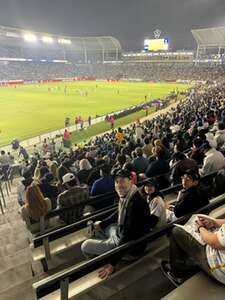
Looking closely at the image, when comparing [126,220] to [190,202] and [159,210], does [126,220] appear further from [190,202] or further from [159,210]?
[190,202]

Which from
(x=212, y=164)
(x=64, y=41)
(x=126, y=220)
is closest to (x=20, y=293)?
(x=126, y=220)

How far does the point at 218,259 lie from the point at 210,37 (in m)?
108

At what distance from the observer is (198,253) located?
2988mm

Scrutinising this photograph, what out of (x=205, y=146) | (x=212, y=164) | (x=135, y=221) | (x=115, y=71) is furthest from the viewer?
(x=115, y=71)

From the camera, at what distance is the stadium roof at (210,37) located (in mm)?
90562

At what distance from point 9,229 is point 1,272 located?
224 centimetres

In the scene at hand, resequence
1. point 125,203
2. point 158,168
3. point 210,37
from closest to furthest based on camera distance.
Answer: point 125,203 < point 158,168 < point 210,37

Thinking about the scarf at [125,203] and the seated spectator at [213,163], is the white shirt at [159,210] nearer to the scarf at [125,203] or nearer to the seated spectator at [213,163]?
the scarf at [125,203]

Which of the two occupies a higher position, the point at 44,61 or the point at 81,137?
A: the point at 44,61

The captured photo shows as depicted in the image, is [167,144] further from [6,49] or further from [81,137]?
[6,49]

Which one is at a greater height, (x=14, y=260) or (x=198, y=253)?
(x=198, y=253)

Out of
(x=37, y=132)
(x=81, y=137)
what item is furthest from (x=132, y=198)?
(x=37, y=132)

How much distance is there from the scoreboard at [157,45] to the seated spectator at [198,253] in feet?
395

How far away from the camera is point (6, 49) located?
10988 cm
